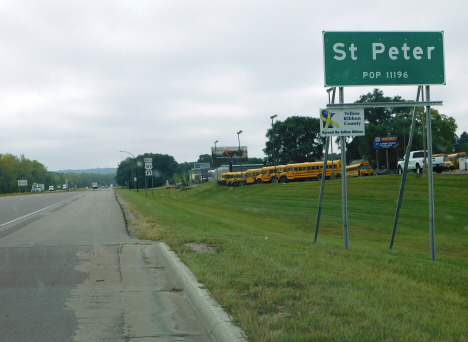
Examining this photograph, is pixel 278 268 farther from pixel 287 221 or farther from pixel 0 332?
pixel 287 221

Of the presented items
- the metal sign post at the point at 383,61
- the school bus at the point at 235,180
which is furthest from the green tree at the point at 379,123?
the metal sign post at the point at 383,61

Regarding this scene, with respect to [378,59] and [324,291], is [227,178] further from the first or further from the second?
[324,291]

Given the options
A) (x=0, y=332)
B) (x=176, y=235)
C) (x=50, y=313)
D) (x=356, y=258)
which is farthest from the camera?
(x=176, y=235)

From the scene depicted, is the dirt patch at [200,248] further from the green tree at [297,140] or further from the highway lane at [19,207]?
the green tree at [297,140]

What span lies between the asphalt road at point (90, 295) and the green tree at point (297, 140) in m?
88.0

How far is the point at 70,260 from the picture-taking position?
9852mm

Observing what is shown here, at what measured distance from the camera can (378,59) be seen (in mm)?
11430

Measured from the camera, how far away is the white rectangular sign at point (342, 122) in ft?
37.7

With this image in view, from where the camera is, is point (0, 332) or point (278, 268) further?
point (278, 268)

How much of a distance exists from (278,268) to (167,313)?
225 cm

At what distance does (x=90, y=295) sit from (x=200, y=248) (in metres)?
3.73

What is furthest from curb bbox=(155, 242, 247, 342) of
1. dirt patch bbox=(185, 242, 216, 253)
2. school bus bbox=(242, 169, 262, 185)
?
school bus bbox=(242, 169, 262, 185)

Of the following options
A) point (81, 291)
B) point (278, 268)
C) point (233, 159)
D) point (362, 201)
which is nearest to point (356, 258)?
point (278, 268)

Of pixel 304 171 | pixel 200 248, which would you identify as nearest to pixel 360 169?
pixel 304 171
